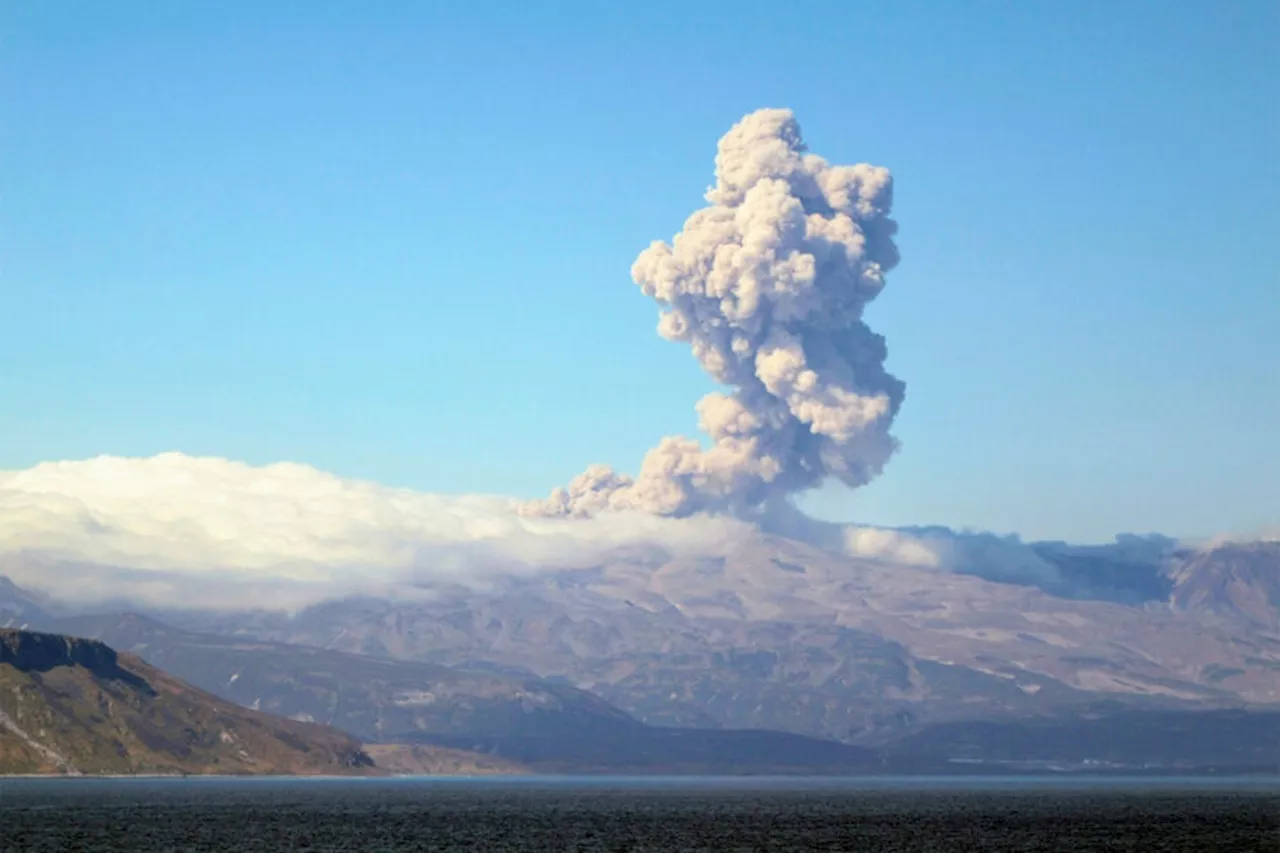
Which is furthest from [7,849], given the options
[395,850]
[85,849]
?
[395,850]

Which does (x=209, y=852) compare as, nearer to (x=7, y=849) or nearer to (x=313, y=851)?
(x=313, y=851)

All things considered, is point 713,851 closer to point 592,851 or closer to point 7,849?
point 592,851

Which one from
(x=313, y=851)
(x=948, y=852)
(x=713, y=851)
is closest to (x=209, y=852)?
(x=313, y=851)

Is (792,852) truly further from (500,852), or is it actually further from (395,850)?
(395,850)

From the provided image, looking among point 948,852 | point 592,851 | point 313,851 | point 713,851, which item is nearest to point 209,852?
point 313,851

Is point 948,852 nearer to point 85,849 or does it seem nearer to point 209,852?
point 209,852
